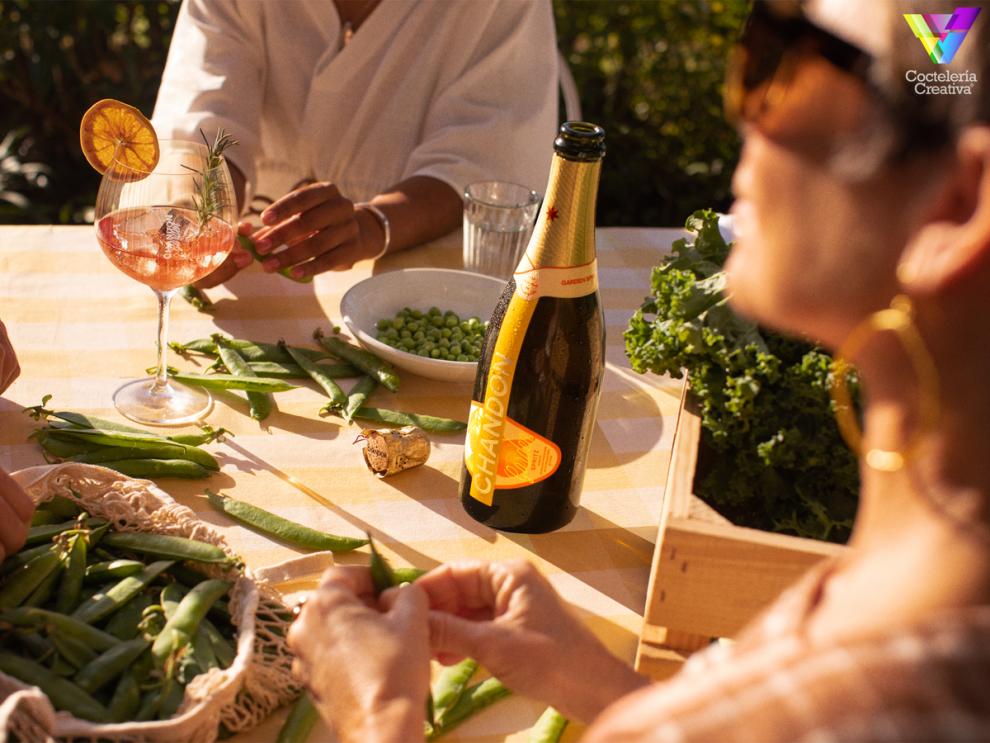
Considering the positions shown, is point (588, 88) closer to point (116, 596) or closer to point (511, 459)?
point (511, 459)

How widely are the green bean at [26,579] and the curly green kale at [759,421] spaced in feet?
2.82

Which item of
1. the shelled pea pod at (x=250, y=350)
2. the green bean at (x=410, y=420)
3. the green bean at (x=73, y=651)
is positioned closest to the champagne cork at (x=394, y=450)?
the green bean at (x=410, y=420)

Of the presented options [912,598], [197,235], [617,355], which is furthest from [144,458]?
[912,598]

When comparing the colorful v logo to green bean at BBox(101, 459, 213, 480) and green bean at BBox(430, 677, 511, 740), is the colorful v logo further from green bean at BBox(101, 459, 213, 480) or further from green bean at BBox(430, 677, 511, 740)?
green bean at BBox(101, 459, 213, 480)

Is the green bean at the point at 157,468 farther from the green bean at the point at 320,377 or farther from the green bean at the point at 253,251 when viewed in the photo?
the green bean at the point at 253,251

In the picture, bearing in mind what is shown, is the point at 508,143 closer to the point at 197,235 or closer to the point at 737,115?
the point at 197,235

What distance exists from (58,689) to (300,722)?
10.8 inches

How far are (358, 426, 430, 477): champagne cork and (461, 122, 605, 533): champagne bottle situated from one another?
14 cm

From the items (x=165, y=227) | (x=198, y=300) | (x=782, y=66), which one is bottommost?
(x=198, y=300)

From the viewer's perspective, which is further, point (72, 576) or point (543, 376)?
point (543, 376)

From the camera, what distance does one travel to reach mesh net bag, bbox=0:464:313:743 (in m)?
1.04

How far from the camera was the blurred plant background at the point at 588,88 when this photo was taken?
15.0 ft

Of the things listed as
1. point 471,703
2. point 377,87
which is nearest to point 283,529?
point 471,703

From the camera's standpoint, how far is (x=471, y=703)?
4.20 feet
